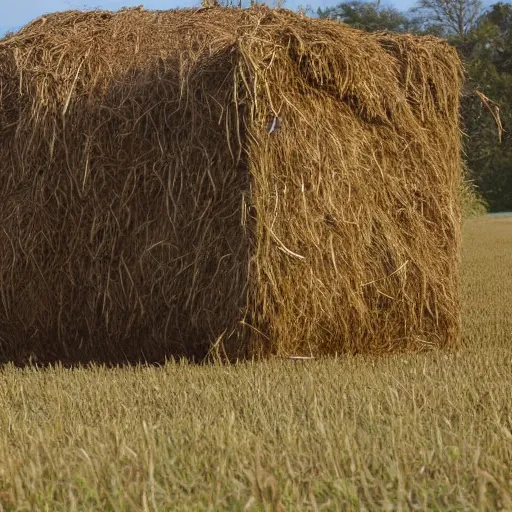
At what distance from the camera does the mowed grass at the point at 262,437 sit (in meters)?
2.91

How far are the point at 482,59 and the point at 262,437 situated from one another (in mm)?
38084

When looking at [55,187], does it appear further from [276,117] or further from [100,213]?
[276,117]

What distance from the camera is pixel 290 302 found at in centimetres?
585

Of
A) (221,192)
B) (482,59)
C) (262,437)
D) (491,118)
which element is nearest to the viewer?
(262,437)

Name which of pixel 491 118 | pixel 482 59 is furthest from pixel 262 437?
pixel 482 59

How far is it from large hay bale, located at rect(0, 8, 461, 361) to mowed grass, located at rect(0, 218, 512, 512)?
0.57m

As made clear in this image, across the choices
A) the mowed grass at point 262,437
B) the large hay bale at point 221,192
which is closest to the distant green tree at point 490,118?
the large hay bale at point 221,192

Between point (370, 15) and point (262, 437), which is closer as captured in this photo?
point (262, 437)

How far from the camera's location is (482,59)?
3956 cm

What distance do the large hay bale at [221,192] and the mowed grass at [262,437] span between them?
57 cm

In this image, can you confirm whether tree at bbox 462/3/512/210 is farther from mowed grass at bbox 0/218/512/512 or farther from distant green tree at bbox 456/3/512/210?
mowed grass at bbox 0/218/512/512

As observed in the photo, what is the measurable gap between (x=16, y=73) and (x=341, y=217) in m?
2.42

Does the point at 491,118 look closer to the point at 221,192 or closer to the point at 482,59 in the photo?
the point at 482,59

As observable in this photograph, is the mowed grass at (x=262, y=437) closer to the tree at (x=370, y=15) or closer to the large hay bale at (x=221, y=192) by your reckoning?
the large hay bale at (x=221, y=192)
